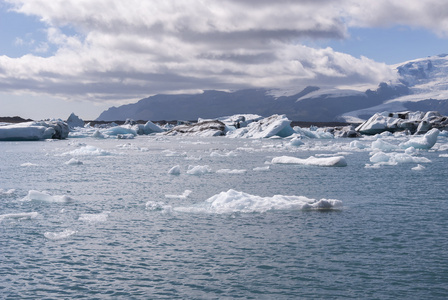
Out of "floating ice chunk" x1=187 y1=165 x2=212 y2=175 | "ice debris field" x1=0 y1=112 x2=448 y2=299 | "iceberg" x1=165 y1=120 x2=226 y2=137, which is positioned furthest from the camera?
"iceberg" x1=165 y1=120 x2=226 y2=137

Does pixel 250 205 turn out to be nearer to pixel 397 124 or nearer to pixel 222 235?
pixel 222 235

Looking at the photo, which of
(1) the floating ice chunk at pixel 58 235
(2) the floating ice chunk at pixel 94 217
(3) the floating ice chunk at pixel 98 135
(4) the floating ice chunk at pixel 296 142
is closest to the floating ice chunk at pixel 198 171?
(2) the floating ice chunk at pixel 94 217

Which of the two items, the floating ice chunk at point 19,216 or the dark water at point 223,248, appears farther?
the floating ice chunk at point 19,216

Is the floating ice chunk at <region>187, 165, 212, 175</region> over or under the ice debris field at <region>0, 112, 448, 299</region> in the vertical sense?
over

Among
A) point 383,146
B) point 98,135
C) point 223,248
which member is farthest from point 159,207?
point 98,135

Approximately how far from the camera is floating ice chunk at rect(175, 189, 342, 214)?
37.2ft

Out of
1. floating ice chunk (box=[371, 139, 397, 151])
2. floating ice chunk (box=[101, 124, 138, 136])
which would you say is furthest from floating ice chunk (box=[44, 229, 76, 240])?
floating ice chunk (box=[101, 124, 138, 136])

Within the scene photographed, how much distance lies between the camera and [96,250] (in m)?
8.20

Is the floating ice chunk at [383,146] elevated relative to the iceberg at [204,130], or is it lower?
lower

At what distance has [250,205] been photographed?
11.5m

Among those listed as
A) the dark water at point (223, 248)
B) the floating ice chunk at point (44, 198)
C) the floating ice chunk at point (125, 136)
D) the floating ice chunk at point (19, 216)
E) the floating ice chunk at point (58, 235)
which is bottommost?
the dark water at point (223, 248)

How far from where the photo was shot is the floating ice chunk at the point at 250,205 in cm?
1133

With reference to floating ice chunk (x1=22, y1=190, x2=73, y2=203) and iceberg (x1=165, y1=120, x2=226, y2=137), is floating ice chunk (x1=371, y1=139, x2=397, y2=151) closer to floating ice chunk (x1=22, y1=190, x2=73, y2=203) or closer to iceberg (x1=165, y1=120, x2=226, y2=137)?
floating ice chunk (x1=22, y1=190, x2=73, y2=203)

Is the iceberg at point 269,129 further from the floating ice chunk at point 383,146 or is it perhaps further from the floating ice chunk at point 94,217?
the floating ice chunk at point 94,217
